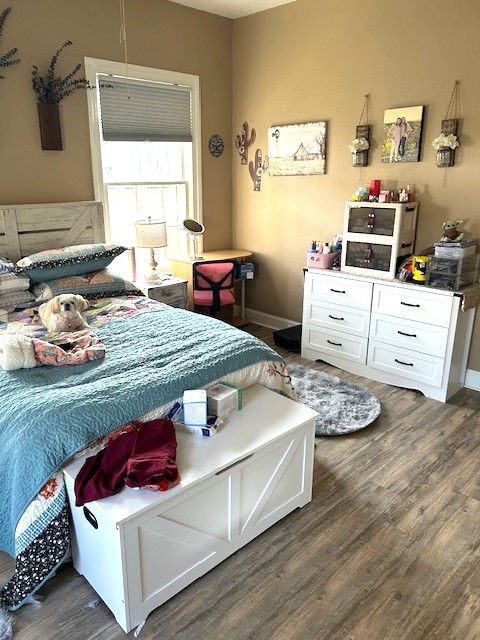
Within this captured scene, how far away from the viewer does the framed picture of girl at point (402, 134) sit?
338 cm

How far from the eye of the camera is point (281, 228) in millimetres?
4500

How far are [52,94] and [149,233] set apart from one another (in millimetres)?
1144

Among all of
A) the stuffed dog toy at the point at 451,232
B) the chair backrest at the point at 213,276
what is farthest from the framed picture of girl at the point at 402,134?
the chair backrest at the point at 213,276

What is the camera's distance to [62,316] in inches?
104

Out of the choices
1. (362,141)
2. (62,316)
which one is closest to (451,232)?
(362,141)

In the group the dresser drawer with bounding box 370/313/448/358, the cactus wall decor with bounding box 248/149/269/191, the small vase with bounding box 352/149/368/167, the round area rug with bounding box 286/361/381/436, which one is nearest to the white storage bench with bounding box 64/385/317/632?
the round area rug with bounding box 286/361/381/436

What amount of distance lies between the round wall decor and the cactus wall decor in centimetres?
31

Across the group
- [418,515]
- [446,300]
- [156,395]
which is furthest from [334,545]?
[446,300]

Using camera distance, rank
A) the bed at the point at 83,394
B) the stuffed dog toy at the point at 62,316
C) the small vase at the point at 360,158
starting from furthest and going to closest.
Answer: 1. the small vase at the point at 360,158
2. the stuffed dog toy at the point at 62,316
3. the bed at the point at 83,394

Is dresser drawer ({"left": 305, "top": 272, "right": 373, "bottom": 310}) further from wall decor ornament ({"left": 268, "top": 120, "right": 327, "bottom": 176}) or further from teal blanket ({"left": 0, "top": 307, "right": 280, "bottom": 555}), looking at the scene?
teal blanket ({"left": 0, "top": 307, "right": 280, "bottom": 555})

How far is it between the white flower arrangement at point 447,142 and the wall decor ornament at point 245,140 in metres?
1.79

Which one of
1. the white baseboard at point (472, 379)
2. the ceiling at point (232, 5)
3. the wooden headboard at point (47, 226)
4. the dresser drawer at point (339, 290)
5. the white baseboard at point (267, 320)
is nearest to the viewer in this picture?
the wooden headboard at point (47, 226)

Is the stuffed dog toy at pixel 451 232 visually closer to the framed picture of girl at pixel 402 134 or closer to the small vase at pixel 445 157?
the small vase at pixel 445 157

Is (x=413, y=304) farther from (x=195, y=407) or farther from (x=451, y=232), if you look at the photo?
(x=195, y=407)
